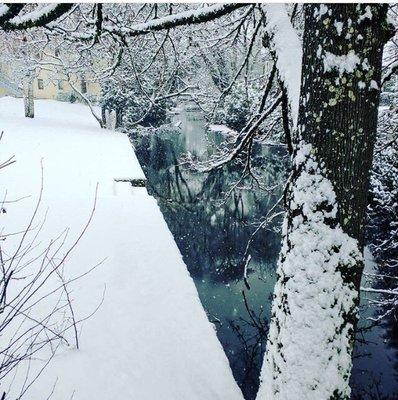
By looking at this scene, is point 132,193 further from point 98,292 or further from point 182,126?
point 182,126

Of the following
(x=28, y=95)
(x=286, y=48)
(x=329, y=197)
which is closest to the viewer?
(x=329, y=197)

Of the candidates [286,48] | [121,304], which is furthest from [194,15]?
[121,304]

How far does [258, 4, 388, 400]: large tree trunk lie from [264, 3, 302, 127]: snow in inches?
12.5

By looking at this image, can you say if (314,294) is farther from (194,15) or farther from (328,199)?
(194,15)

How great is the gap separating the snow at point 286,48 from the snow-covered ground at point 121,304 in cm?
244

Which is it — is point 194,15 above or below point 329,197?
above

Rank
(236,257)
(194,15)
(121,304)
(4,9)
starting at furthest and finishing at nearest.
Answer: (236,257) → (121,304) → (194,15) → (4,9)

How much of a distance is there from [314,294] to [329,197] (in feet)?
1.73

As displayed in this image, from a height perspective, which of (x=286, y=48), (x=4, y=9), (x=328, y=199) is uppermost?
(x=4, y=9)

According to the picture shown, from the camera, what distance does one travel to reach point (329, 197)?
2.11 metres

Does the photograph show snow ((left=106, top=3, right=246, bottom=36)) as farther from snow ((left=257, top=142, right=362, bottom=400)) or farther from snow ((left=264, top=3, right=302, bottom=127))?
snow ((left=257, top=142, right=362, bottom=400))

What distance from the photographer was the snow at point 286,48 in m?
2.53

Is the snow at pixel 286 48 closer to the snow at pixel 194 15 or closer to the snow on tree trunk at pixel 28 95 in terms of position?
the snow at pixel 194 15

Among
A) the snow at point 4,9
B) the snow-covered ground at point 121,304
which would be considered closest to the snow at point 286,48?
the snow at point 4,9
